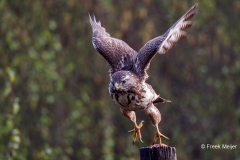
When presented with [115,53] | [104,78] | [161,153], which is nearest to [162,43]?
[115,53]

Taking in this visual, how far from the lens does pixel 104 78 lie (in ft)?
36.1

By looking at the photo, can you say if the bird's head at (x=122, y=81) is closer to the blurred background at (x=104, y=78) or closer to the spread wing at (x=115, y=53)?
the spread wing at (x=115, y=53)

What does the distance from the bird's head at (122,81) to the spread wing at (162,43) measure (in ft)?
0.77

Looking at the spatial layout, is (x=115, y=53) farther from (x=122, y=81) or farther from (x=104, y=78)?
(x=104, y=78)

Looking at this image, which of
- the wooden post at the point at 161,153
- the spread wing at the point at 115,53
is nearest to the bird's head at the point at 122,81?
the spread wing at the point at 115,53

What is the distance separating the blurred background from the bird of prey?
8.37ft

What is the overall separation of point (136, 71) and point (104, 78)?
4.30m

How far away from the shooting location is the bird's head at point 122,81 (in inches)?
247

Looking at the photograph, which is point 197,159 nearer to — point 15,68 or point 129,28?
point 129,28

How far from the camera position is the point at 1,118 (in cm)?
961

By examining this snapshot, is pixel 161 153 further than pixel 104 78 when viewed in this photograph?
No

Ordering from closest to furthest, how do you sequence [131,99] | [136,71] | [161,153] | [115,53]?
[161,153], [131,99], [136,71], [115,53]

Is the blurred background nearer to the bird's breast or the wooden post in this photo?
the bird's breast

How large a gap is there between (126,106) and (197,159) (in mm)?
6100
